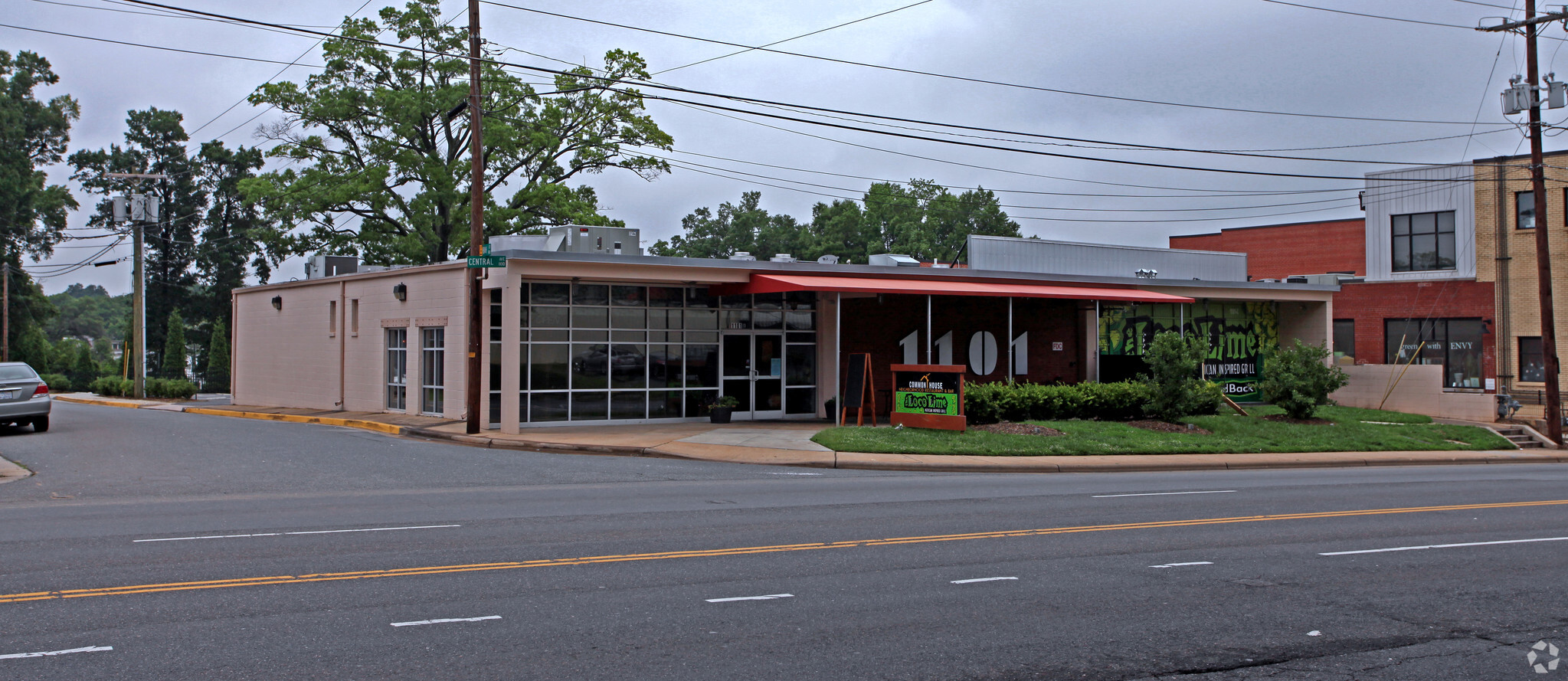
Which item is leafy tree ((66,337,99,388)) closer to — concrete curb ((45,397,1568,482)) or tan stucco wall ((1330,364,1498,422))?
concrete curb ((45,397,1568,482))

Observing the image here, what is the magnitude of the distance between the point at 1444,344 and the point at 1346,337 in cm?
329

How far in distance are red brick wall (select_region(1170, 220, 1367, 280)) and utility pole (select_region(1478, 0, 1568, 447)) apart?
25.2 metres

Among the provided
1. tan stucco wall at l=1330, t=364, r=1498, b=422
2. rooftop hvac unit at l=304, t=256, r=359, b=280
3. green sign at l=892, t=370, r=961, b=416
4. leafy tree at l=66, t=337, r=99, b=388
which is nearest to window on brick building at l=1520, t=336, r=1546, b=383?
tan stucco wall at l=1330, t=364, r=1498, b=422

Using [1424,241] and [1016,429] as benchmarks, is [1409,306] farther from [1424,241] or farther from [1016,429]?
[1016,429]

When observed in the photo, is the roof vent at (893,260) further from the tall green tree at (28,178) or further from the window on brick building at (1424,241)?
the tall green tree at (28,178)

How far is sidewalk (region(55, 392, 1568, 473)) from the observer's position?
60.2 feet

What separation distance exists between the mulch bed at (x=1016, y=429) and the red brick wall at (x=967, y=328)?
4409 millimetres

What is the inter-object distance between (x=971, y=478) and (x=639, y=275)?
8802 millimetres

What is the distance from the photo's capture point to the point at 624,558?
357 inches

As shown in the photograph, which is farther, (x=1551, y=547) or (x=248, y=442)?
(x=248, y=442)

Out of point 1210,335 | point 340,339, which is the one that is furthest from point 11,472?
point 1210,335

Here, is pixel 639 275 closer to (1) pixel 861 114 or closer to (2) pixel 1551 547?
(1) pixel 861 114

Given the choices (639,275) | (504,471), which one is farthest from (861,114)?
(504,471)

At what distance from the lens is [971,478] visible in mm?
16844
